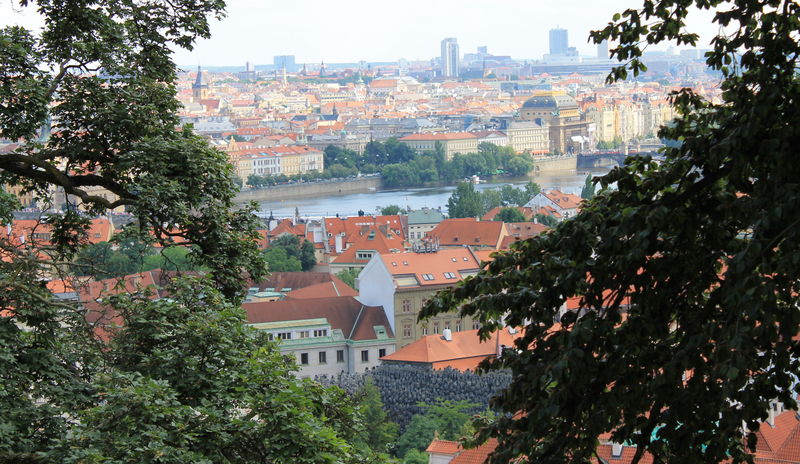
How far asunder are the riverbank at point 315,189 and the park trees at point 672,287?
7056cm

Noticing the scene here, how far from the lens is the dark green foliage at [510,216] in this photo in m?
50.9

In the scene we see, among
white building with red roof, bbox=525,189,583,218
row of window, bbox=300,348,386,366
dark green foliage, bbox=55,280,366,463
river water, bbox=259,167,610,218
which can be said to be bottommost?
river water, bbox=259,167,610,218

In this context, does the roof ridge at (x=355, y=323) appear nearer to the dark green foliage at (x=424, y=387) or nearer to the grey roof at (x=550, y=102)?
the dark green foliage at (x=424, y=387)

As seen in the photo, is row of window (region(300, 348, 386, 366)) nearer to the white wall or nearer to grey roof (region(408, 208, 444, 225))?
the white wall

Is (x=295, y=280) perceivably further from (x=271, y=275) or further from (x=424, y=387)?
(x=271, y=275)

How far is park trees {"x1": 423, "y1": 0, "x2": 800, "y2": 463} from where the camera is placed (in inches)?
130

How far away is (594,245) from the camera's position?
355 centimetres

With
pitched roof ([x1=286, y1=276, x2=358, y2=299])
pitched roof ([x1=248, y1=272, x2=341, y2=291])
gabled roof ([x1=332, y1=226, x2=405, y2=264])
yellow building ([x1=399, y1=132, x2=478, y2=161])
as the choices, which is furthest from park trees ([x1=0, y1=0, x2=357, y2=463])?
yellow building ([x1=399, y1=132, x2=478, y2=161])

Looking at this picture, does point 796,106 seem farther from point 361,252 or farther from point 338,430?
point 361,252

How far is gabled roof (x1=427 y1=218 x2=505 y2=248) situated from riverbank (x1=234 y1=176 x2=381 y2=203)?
3153cm

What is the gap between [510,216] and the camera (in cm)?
5103

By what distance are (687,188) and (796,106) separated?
0.35 m

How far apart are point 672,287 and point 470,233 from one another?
1561 inches

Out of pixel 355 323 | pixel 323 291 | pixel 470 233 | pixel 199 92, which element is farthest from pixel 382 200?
pixel 199 92
